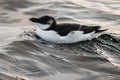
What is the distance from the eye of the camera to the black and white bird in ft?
32.5

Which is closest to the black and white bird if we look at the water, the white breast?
the white breast

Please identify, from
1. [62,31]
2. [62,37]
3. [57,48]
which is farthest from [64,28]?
[57,48]

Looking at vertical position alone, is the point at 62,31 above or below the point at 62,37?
above

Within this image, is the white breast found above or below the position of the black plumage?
below

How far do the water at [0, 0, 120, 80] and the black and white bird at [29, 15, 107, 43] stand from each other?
0.48ft

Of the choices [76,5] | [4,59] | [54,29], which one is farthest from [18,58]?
[76,5]

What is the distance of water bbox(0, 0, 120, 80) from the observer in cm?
805

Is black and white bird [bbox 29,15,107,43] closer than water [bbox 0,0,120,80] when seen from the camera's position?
No

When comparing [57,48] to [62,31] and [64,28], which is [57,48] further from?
[64,28]

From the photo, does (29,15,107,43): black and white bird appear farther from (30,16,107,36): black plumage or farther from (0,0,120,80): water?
(0,0,120,80): water

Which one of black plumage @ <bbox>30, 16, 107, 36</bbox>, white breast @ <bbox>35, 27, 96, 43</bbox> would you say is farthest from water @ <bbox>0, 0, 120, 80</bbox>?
black plumage @ <bbox>30, 16, 107, 36</bbox>

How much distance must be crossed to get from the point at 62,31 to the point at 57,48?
0.50 m

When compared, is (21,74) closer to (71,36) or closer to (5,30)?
(71,36)

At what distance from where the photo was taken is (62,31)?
32.5 ft
